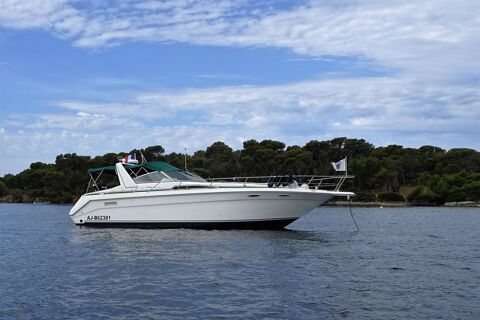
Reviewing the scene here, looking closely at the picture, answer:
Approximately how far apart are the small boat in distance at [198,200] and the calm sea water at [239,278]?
225 cm

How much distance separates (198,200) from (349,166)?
81489 millimetres

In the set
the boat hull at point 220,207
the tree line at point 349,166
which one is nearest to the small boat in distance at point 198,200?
the boat hull at point 220,207

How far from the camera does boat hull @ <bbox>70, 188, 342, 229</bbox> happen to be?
2619 cm

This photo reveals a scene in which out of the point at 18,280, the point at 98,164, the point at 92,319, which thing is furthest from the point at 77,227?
the point at 98,164

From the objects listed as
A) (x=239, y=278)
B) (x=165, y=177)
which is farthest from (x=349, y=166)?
(x=239, y=278)

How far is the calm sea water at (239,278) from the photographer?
11773mm

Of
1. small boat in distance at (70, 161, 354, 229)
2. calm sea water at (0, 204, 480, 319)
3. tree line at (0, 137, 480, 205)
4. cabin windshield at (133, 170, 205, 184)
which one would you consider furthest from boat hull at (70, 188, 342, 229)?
tree line at (0, 137, 480, 205)

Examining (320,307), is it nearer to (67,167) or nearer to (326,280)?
(326,280)

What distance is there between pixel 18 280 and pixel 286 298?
308 inches

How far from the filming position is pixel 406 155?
114812mm

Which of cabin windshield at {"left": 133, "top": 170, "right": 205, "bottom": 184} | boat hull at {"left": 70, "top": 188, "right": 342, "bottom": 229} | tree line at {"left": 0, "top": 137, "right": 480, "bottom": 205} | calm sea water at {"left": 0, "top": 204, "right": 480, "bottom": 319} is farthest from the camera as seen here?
tree line at {"left": 0, "top": 137, "right": 480, "bottom": 205}

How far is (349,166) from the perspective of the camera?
105000 millimetres

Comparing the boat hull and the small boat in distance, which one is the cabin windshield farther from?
the boat hull

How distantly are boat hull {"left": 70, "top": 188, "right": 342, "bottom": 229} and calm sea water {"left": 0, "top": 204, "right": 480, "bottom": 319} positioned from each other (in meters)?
2.18
